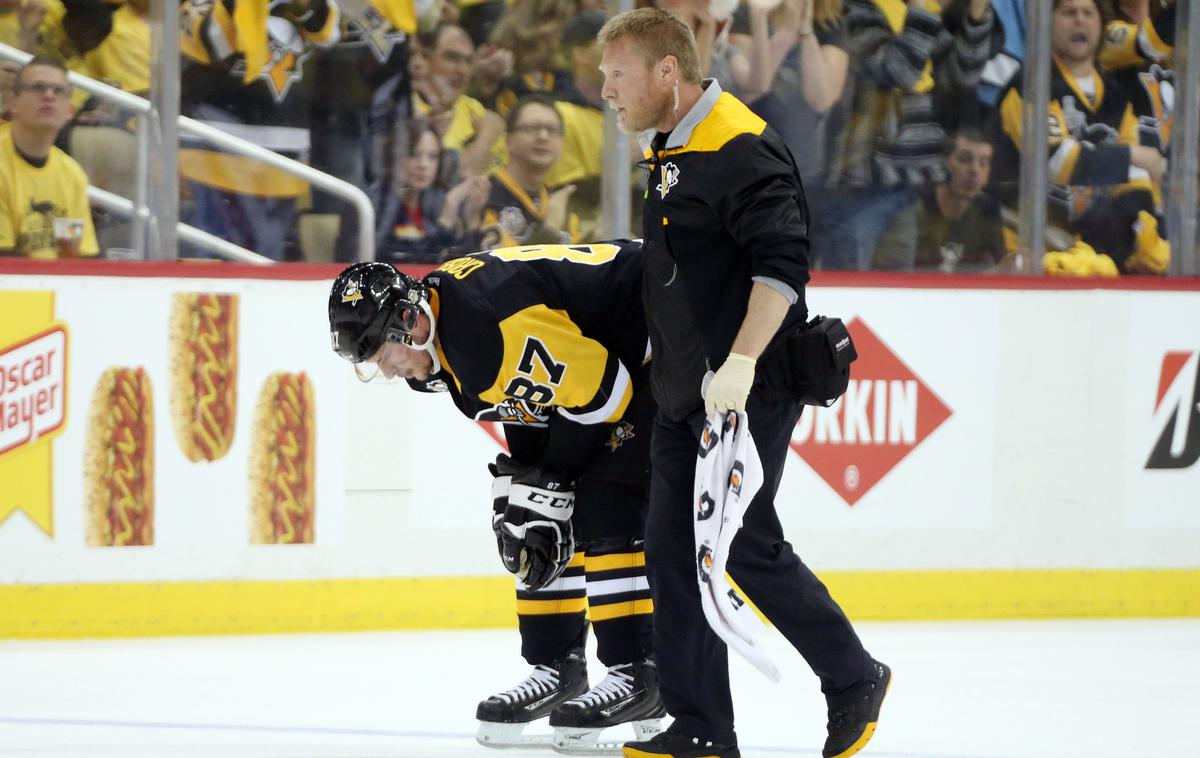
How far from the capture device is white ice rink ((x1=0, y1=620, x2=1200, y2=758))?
3.47 metres

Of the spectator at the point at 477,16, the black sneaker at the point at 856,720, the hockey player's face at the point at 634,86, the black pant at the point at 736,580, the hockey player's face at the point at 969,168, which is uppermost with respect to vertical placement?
the spectator at the point at 477,16

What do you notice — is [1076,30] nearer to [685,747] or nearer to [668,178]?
[668,178]

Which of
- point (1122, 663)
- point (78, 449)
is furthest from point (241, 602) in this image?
point (1122, 663)

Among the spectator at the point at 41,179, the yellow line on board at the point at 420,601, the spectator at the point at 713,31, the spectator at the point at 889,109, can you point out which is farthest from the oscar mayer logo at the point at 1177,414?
the spectator at the point at 41,179

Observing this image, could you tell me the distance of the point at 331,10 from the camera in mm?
5102

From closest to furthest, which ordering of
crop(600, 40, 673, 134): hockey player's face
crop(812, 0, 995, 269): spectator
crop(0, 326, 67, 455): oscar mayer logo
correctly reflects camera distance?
crop(600, 40, 673, 134): hockey player's face, crop(0, 326, 67, 455): oscar mayer logo, crop(812, 0, 995, 269): spectator

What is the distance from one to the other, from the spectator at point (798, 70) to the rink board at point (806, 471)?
0.57 meters

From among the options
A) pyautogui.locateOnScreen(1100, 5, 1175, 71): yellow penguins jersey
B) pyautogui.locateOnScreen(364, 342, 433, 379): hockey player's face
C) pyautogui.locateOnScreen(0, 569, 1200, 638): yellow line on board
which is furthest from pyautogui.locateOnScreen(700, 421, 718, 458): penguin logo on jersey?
pyautogui.locateOnScreen(1100, 5, 1175, 71): yellow penguins jersey

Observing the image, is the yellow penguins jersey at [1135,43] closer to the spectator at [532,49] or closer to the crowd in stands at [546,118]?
the crowd in stands at [546,118]

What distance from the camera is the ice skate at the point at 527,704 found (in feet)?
11.3

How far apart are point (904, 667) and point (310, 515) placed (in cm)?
180

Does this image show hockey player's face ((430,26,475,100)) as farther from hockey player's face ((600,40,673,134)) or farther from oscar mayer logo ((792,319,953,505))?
hockey player's face ((600,40,673,134))

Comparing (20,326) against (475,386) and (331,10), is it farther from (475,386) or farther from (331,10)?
(475,386)

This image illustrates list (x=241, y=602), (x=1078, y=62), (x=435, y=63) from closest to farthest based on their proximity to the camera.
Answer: (x=241, y=602), (x=435, y=63), (x=1078, y=62)
